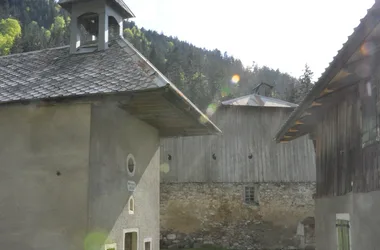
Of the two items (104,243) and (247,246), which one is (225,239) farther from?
(104,243)

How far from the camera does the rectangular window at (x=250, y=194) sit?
87.4ft

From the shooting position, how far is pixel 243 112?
89.5ft

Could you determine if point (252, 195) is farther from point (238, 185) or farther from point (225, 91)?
point (225, 91)

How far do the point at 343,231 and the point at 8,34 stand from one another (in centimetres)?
8189

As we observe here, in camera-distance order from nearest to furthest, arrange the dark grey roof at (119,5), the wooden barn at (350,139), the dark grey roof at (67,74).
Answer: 1. the wooden barn at (350,139)
2. the dark grey roof at (67,74)
3. the dark grey roof at (119,5)

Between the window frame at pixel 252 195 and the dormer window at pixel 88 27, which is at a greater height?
the dormer window at pixel 88 27

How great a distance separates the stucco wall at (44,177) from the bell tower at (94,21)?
9.88ft

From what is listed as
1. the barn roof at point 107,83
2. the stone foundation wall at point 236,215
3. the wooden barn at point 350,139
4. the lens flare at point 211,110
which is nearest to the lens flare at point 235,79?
the lens flare at point 211,110

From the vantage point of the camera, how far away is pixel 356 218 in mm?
8477

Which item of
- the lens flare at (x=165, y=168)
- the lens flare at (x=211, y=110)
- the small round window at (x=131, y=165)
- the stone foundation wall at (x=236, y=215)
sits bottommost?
the stone foundation wall at (x=236, y=215)

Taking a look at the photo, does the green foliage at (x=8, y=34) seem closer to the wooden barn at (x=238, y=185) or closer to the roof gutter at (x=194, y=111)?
the wooden barn at (x=238, y=185)

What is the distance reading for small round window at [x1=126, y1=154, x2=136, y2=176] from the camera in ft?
34.8

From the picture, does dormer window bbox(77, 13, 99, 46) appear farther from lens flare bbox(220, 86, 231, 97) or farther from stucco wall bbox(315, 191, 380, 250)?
lens flare bbox(220, 86, 231, 97)

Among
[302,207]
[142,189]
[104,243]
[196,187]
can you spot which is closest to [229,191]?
[196,187]
